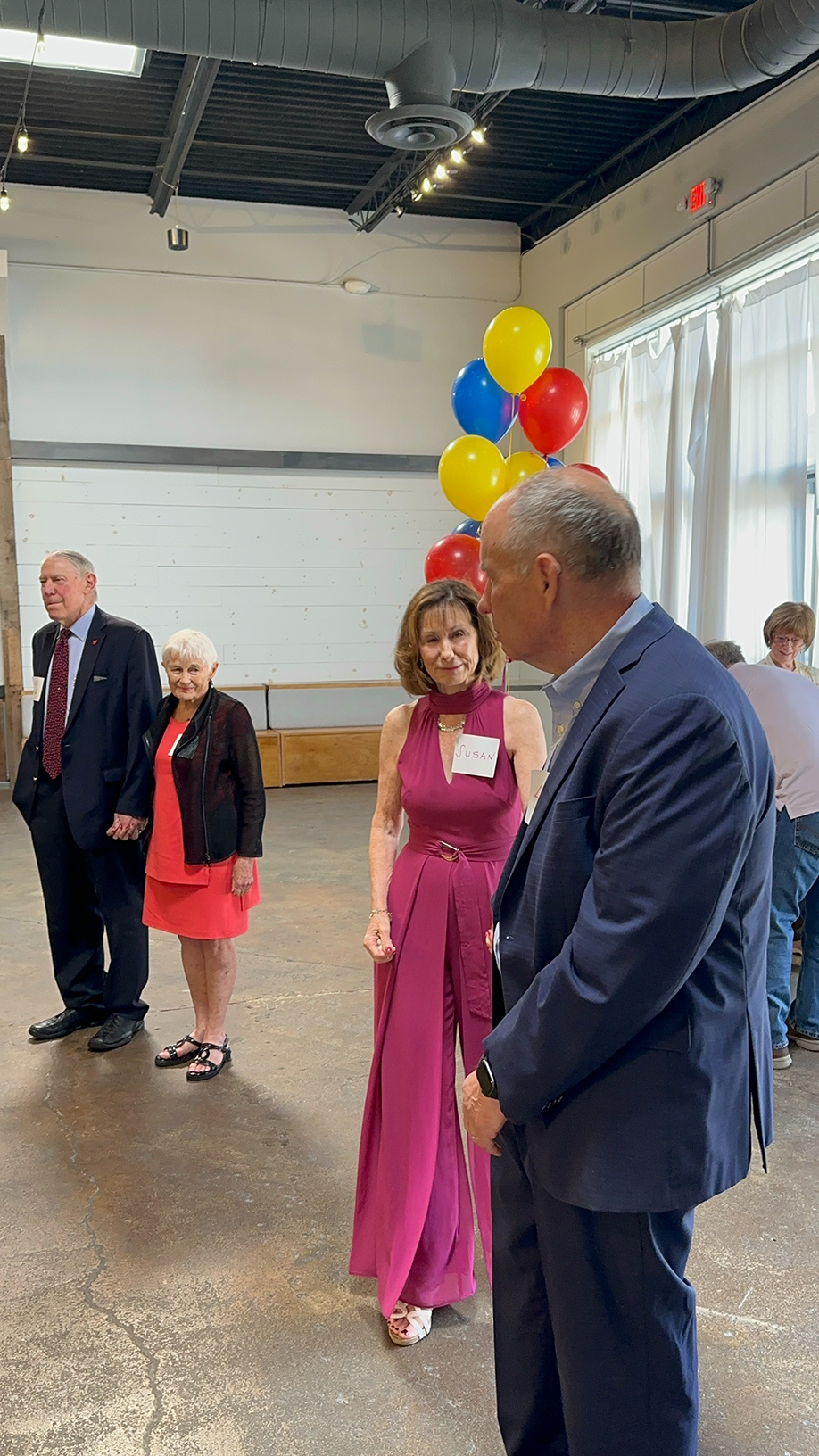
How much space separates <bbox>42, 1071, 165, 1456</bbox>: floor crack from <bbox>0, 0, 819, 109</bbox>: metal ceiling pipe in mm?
4855

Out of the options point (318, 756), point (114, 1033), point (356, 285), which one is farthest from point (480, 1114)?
point (356, 285)

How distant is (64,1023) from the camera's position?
398 centimetres

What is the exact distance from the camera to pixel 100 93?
24.8 ft

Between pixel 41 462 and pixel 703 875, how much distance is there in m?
9.34

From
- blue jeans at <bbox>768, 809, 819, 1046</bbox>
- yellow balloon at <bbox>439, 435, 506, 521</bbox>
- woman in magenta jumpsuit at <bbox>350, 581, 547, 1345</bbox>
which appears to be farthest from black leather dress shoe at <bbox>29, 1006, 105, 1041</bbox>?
yellow balloon at <bbox>439, 435, 506, 521</bbox>

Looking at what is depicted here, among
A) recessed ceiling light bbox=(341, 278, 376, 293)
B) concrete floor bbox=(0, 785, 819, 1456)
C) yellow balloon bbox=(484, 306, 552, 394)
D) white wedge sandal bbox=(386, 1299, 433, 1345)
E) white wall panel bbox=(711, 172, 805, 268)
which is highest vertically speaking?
recessed ceiling light bbox=(341, 278, 376, 293)

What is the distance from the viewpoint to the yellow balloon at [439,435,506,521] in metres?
5.61

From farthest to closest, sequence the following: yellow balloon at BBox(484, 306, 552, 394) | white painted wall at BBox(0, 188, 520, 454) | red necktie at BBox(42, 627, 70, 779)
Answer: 1. white painted wall at BBox(0, 188, 520, 454)
2. yellow balloon at BBox(484, 306, 552, 394)
3. red necktie at BBox(42, 627, 70, 779)

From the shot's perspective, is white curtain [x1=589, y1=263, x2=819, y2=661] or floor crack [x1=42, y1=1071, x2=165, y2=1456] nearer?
floor crack [x1=42, y1=1071, x2=165, y2=1456]

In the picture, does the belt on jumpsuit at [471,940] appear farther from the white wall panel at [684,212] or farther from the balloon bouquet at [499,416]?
the white wall panel at [684,212]

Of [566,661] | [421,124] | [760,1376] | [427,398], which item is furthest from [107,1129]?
[427,398]

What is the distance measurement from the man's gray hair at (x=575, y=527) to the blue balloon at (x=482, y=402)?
4.70 meters

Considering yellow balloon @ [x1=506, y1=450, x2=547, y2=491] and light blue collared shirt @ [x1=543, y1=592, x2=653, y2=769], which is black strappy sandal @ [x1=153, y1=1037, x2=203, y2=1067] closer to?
light blue collared shirt @ [x1=543, y1=592, x2=653, y2=769]

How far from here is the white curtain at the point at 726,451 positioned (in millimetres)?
6527
